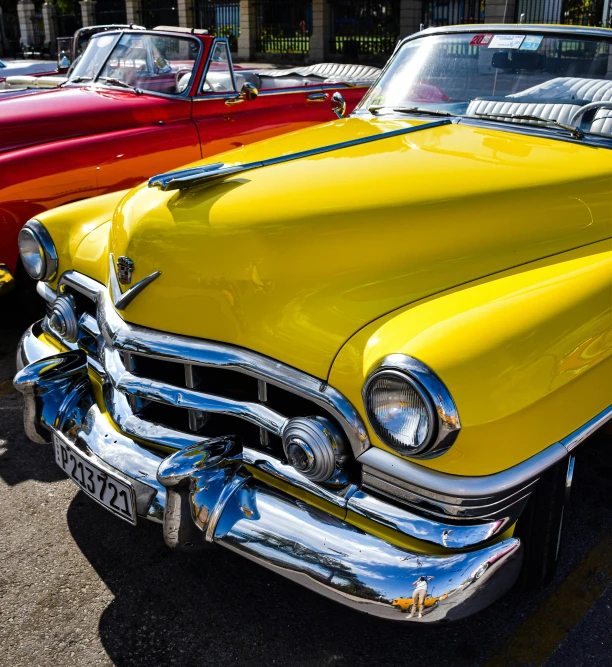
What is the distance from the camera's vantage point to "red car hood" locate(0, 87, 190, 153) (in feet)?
15.7

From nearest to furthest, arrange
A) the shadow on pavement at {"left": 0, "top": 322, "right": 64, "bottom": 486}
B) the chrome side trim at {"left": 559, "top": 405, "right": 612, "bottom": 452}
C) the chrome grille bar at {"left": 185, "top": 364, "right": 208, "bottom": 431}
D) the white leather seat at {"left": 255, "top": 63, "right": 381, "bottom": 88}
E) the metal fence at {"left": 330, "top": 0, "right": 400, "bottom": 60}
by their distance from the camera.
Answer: the chrome side trim at {"left": 559, "top": 405, "right": 612, "bottom": 452}
the chrome grille bar at {"left": 185, "top": 364, "right": 208, "bottom": 431}
the shadow on pavement at {"left": 0, "top": 322, "right": 64, "bottom": 486}
the white leather seat at {"left": 255, "top": 63, "right": 381, "bottom": 88}
the metal fence at {"left": 330, "top": 0, "right": 400, "bottom": 60}

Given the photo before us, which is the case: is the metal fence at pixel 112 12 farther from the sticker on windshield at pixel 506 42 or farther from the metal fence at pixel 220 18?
the sticker on windshield at pixel 506 42

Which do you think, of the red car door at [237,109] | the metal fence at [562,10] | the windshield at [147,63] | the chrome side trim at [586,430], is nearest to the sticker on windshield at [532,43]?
the chrome side trim at [586,430]

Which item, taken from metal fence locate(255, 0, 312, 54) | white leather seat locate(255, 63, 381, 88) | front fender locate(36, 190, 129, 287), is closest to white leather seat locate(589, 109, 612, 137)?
front fender locate(36, 190, 129, 287)

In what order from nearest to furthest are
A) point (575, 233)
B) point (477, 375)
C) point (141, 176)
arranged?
point (477, 375)
point (575, 233)
point (141, 176)

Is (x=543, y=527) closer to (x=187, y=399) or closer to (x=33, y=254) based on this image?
(x=187, y=399)

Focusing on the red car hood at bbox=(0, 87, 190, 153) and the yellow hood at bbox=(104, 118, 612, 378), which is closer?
the yellow hood at bbox=(104, 118, 612, 378)

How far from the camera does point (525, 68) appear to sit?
10.5 ft

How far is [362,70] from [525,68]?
476 cm

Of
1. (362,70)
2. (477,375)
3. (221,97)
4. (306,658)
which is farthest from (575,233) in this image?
(362,70)

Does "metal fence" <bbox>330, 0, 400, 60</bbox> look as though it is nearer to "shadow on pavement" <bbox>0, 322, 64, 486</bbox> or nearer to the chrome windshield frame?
the chrome windshield frame

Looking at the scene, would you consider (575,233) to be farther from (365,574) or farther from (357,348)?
(365,574)

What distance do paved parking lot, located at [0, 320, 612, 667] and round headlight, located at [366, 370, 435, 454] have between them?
549 millimetres

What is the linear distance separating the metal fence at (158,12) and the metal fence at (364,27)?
940 cm
